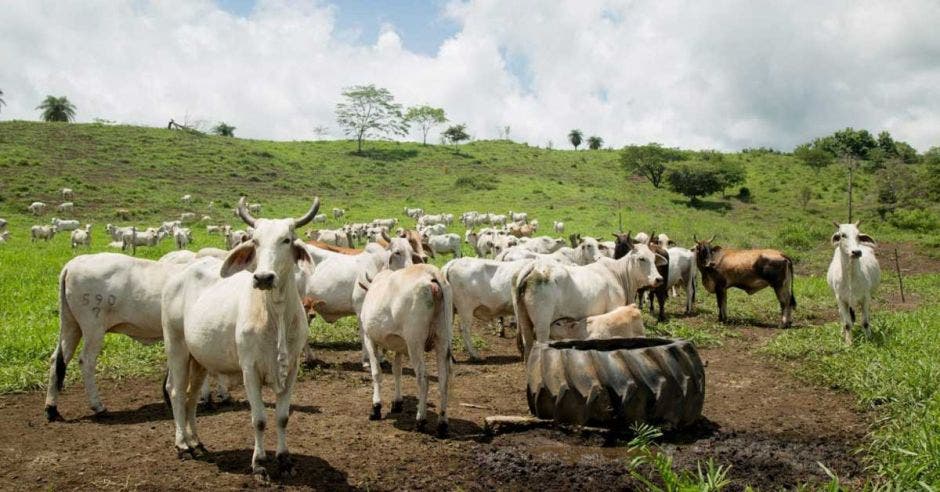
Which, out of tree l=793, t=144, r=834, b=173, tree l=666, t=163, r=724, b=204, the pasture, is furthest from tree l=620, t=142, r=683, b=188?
the pasture

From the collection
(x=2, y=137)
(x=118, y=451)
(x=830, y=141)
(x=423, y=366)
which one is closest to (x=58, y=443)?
(x=118, y=451)

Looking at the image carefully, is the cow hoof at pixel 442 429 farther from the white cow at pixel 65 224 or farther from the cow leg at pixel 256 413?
the white cow at pixel 65 224

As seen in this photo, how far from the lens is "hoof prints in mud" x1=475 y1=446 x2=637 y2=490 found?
5680 mm

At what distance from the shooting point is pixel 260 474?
578cm

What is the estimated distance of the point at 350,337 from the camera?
1293 centimetres

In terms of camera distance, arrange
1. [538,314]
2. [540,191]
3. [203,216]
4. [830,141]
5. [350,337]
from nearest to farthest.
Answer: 1. [538,314]
2. [350,337]
3. [203,216]
4. [540,191]
5. [830,141]

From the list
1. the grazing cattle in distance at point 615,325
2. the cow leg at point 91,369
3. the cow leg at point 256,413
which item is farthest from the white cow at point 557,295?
the cow leg at point 91,369

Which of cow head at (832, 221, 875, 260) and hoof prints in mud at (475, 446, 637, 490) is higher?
cow head at (832, 221, 875, 260)

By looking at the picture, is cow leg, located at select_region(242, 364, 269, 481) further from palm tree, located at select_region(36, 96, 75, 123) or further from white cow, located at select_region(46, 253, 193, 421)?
palm tree, located at select_region(36, 96, 75, 123)

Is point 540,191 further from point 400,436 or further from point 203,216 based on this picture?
point 400,436

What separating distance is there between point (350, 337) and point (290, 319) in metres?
7.01

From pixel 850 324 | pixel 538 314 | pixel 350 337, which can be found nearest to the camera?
pixel 538 314

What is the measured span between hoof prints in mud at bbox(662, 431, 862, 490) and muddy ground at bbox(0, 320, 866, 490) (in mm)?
16

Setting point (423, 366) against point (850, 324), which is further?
point (850, 324)
